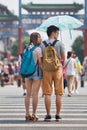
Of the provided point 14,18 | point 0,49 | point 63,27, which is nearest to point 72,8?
point 14,18

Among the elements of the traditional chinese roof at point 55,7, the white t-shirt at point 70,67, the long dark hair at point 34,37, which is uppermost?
the traditional chinese roof at point 55,7

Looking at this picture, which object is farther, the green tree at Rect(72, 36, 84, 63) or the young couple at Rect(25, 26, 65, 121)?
the green tree at Rect(72, 36, 84, 63)

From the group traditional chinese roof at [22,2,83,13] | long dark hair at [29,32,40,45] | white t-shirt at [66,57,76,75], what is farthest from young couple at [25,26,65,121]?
traditional chinese roof at [22,2,83,13]

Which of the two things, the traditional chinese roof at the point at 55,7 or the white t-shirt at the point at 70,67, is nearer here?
the white t-shirt at the point at 70,67

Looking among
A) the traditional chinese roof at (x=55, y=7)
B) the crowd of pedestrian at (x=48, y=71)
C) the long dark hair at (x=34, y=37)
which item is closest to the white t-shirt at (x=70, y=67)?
the crowd of pedestrian at (x=48, y=71)

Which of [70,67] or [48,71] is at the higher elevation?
[48,71]

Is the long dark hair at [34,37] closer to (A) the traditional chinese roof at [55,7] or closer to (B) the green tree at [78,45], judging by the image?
(A) the traditional chinese roof at [55,7]

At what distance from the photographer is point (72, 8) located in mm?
74188

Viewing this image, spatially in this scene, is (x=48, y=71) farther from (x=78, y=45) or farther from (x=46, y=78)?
(x=78, y=45)

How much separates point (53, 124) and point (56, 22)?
8.48 m

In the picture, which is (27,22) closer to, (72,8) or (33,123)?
(72,8)

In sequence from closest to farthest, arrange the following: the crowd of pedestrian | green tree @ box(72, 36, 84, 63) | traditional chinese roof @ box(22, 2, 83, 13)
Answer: the crowd of pedestrian
traditional chinese roof @ box(22, 2, 83, 13)
green tree @ box(72, 36, 84, 63)

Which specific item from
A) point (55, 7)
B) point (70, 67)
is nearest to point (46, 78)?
point (70, 67)

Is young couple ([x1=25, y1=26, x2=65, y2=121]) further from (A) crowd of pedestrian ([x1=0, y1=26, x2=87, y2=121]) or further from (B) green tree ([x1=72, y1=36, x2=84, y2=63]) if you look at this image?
(B) green tree ([x1=72, y1=36, x2=84, y2=63])
